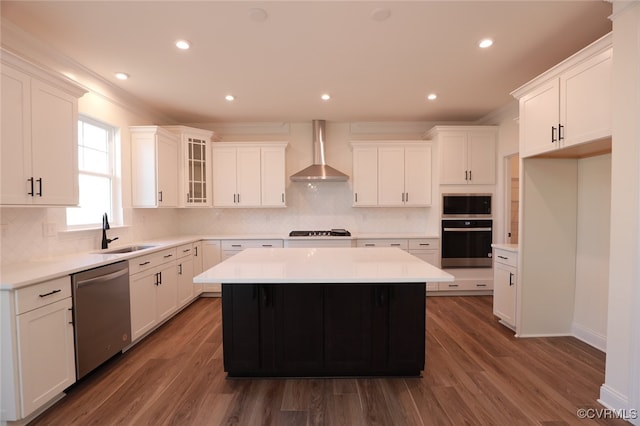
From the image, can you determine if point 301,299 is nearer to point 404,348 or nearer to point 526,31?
point 404,348

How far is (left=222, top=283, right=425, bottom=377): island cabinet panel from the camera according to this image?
2271mm

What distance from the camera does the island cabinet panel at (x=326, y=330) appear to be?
227 cm

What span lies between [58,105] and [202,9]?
1.43 m

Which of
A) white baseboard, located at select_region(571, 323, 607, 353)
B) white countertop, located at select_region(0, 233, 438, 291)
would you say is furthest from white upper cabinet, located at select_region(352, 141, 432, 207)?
white countertop, located at select_region(0, 233, 438, 291)

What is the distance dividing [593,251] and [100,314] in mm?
4597

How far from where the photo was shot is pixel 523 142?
297cm

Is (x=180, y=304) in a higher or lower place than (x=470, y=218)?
lower

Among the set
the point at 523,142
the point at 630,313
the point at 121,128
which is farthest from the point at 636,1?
the point at 121,128

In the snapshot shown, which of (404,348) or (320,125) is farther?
(320,125)

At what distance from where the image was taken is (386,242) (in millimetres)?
4484

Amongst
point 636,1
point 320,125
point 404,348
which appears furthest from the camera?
point 320,125

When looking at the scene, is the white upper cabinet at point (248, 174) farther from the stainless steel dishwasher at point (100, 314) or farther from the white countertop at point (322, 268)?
the stainless steel dishwasher at point (100, 314)

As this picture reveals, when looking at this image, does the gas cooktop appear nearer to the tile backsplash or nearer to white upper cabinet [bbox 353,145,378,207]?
the tile backsplash

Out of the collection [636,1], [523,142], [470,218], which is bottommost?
[470,218]
